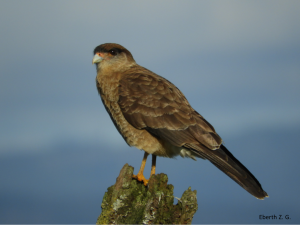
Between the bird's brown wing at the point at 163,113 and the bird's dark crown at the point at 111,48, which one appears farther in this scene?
the bird's dark crown at the point at 111,48

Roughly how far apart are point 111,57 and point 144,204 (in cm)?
341

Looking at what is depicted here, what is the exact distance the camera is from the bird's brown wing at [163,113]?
5.64 m

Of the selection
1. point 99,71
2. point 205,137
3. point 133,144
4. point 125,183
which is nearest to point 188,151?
point 205,137

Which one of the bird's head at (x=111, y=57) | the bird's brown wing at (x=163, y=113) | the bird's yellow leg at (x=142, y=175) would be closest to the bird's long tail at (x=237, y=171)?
the bird's brown wing at (x=163, y=113)

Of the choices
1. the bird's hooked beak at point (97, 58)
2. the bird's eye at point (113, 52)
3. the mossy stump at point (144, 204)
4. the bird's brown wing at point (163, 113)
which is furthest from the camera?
the bird's eye at point (113, 52)

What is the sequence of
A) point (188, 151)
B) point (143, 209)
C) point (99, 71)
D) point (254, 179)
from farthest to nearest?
point (99, 71) < point (188, 151) < point (254, 179) < point (143, 209)

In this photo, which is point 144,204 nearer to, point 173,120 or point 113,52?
point 173,120

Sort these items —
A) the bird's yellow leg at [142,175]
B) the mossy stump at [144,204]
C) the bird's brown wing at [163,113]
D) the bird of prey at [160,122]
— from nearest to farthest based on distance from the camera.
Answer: the mossy stump at [144,204]
the bird of prey at [160,122]
the bird's brown wing at [163,113]
the bird's yellow leg at [142,175]

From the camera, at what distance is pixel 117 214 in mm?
4715

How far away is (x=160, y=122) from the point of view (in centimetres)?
585

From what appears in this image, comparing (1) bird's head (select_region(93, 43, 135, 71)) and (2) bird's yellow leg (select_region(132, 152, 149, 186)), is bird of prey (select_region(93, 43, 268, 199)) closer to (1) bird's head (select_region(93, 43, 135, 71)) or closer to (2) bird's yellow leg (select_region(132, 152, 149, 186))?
(2) bird's yellow leg (select_region(132, 152, 149, 186))

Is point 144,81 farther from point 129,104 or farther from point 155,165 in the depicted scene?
point 155,165

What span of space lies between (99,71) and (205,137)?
8.74ft

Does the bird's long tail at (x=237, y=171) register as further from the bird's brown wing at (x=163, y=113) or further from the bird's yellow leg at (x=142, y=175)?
the bird's yellow leg at (x=142, y=175)
